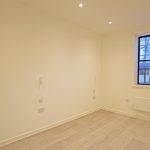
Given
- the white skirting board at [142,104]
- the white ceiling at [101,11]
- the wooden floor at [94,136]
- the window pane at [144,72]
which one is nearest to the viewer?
the wooden floor at [94,136]

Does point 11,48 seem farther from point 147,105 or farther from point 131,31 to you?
point 147,105

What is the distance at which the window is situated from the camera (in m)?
4.13

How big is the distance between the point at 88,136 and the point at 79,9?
104 inches

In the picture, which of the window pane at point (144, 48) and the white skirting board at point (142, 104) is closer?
the white skirting board at point (142, 104)

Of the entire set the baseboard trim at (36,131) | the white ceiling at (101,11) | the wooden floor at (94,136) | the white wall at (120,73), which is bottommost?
the wooden floor at (94,136)

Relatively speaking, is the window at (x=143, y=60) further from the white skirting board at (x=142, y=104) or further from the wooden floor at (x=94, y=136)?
the wooden floor at (x=94, y=136)

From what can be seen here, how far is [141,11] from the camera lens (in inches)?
121

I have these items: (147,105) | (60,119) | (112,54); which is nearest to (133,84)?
(147,105)

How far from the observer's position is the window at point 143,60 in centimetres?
413

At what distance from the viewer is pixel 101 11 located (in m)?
3.11

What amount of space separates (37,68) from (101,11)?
1.83 meters

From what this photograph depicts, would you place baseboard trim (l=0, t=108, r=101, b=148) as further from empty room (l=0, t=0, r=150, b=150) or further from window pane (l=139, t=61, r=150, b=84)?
window pane (l=139, t=61, r=150, b=84)

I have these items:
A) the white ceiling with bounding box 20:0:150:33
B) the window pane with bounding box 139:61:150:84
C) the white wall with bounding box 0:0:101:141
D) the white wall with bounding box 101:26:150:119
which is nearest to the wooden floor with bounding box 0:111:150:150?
the white wall with bounding box 0:0:101:141

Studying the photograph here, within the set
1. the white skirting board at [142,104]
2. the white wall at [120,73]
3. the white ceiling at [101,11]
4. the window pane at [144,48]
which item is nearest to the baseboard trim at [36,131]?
the white wall at [120,73]
